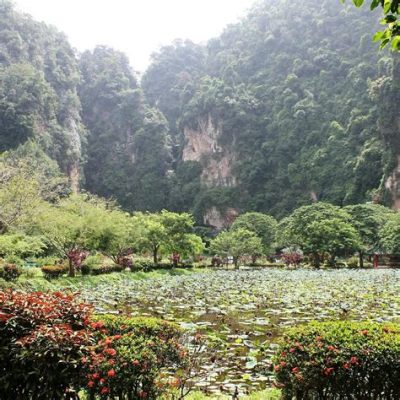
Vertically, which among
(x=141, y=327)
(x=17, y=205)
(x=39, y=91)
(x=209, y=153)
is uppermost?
(x=39, y=91)

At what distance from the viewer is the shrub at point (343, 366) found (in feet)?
13.0

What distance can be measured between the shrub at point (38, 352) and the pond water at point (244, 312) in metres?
2.58

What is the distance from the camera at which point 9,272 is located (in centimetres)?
1532

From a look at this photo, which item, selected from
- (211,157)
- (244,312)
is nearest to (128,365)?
(244,312)

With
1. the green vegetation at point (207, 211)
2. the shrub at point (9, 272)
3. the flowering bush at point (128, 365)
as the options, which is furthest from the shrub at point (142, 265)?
the flowering bush at point (128, 365)

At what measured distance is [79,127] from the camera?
3265 inches

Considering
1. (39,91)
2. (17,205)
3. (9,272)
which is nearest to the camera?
(9,272)

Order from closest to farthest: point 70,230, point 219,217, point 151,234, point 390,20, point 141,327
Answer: point 390,20 < point 141,327 < point 70,230 < point 151,234 < point 219,217

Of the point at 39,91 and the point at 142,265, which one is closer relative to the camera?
the point at 142,265

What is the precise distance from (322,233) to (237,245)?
360 inches

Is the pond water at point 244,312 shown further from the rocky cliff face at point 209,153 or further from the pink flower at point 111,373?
the rocky cliff face at point 209,153

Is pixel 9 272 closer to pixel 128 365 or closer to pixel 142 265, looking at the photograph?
pixel 128 365

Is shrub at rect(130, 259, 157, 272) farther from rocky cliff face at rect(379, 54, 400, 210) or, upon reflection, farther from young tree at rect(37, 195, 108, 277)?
rocky cliff face at rect(379, 54, 400, 210)

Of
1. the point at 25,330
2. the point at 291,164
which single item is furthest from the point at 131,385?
the point at 291,164
